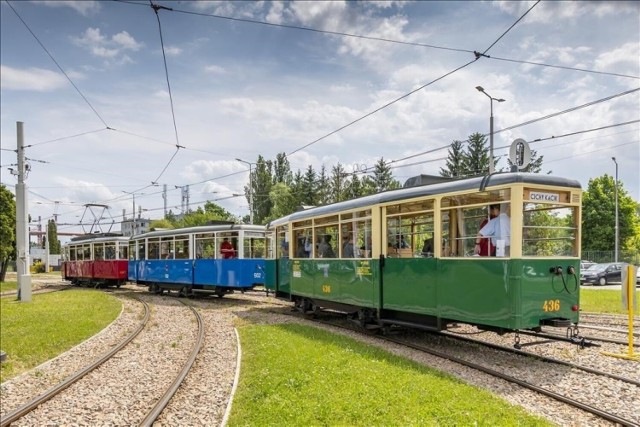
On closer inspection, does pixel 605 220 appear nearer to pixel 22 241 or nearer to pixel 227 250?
pixel 227 250

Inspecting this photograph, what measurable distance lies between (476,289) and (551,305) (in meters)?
1.25

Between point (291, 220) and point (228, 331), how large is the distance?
13.2 feet

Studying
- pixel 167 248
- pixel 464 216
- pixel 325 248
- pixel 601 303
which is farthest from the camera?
pixel 167 248

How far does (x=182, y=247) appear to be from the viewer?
22.8m

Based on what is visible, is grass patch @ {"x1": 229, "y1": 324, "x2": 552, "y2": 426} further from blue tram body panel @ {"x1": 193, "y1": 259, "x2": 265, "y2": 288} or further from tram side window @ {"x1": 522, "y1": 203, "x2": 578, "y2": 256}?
blue tram body panel @ {"x1": 193, "y1": 259, "x2": 265, "y2": 288}

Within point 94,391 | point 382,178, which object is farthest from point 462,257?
point 382,178

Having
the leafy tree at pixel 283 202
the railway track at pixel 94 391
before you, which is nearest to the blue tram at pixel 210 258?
the railway track at pixel 94 391

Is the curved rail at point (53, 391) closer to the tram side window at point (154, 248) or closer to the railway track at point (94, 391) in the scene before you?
the railway track at point (94, 391)

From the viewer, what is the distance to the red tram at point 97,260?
30.4 metres

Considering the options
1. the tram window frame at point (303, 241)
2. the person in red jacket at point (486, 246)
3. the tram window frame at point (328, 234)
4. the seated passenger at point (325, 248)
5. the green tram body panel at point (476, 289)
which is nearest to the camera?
the green tram body panel at point (476, 289)

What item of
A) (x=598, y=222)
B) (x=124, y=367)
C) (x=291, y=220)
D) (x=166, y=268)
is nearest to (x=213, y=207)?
(x=598, y=222)

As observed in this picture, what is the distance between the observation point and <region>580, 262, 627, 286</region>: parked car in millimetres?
33344

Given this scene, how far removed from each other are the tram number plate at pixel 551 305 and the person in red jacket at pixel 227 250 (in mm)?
13322

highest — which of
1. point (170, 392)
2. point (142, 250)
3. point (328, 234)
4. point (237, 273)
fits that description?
point (328, 234)
